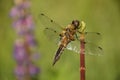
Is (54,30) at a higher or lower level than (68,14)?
higher

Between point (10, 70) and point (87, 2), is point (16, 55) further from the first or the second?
point (87, 2)

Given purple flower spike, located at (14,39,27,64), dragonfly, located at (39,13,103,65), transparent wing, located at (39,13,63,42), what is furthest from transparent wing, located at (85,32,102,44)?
purple flower spike, located at (14,39,27,64)

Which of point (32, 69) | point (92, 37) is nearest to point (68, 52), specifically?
point (32, 69)

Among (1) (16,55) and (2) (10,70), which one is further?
(2) (10,70)

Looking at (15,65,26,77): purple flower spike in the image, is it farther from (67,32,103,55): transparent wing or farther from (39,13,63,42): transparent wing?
(67,32,103,55): transparent wing

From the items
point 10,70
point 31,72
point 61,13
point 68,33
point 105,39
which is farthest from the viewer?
point 61,13

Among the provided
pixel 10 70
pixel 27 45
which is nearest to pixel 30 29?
pixel 27 45

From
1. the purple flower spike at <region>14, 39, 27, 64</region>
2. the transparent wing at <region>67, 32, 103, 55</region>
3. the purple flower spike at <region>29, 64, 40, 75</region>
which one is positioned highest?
the transparent wing at <region>67, 32, 103, 55</region>

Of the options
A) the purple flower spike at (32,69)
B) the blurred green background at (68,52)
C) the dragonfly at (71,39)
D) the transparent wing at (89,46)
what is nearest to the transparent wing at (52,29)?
the dragonfly at (71,39)

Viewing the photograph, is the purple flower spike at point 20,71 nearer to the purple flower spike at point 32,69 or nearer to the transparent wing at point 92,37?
the purple flower spike at point 32,69
